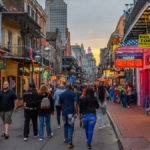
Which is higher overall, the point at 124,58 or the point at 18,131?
the point at 124,58

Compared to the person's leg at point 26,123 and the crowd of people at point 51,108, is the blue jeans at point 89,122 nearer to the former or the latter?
the crowd of people at point 51,108

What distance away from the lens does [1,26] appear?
2259cm

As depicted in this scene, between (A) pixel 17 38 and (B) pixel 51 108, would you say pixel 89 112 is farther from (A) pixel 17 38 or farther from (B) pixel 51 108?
(A) pixel 17 38

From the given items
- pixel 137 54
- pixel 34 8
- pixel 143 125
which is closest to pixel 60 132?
pixel 143 125

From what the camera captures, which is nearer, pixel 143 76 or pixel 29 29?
pixel 143 76

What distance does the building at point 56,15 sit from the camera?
153 metres

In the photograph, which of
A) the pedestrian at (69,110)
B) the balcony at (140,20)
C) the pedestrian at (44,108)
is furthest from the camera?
the balcony at (140,20)

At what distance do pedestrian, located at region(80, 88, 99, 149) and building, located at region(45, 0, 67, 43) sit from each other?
486 ft

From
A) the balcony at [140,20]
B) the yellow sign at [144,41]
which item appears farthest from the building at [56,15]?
the yellow sign at [144,41]

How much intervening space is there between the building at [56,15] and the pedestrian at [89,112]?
148 m

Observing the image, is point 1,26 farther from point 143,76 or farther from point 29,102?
point 29,102

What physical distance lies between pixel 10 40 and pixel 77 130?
16.9 meters

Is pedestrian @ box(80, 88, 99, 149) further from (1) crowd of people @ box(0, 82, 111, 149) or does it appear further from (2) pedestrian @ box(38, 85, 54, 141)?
(2) pedestrian @ box(38, 85, 54, 141)

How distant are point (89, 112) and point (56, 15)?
153m
